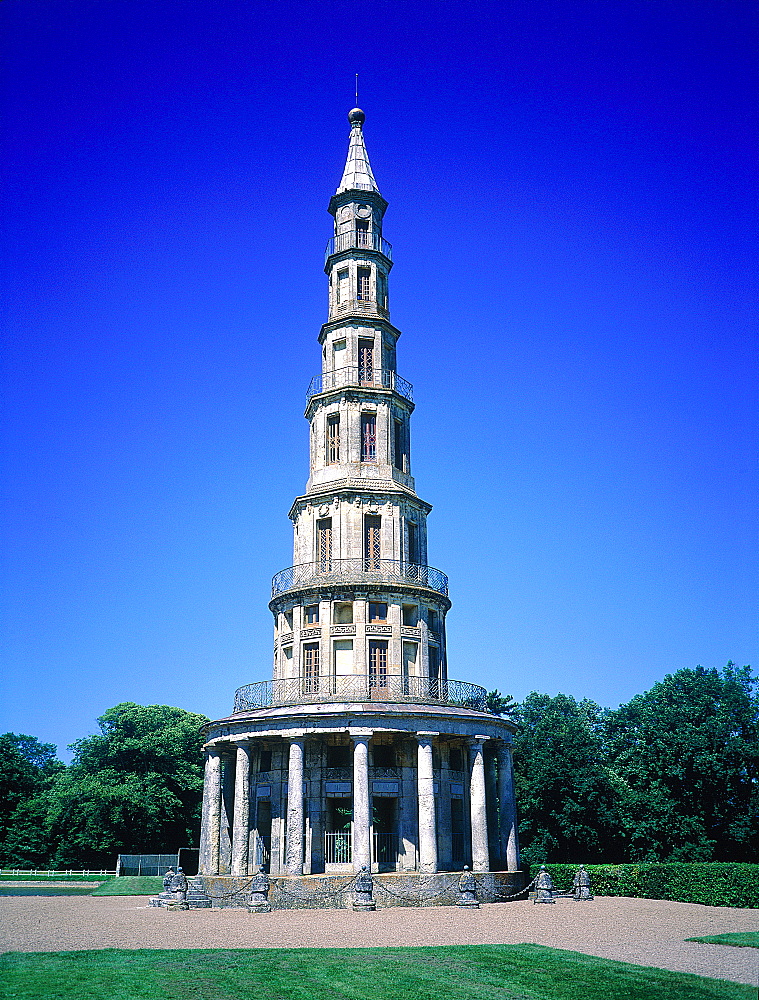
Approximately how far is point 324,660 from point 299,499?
32.7 ft

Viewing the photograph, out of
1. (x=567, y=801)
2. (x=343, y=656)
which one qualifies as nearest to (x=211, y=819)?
(x=343, y=656)

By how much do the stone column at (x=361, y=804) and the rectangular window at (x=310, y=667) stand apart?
5.62 meters

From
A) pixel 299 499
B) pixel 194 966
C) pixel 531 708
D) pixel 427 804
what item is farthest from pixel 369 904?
pixel 531 708

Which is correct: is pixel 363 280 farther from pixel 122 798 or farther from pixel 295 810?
pixel 122 798

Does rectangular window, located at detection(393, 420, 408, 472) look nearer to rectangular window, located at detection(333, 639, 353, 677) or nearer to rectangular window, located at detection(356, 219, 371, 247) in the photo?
rectangular window, located at detection(333, 639, 353, 677)

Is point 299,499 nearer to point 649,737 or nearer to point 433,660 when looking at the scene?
point 433,660

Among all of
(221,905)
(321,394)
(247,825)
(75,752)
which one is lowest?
(221,905)

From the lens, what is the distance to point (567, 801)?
50.6m

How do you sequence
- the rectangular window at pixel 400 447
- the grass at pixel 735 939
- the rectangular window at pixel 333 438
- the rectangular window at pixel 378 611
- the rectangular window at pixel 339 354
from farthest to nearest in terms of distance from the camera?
the rectangular window at pixel 339 354
the rectangular window at pixel 400 447
the rectangular window at pixel 333 438
the rectangular window at pixel 378 611
the grass at pixel 735 939

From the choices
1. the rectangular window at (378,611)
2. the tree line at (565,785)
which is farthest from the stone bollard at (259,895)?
the tree line at (565,785)

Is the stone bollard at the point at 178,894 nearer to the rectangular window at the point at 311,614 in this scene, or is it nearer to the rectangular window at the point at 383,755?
the rectangular window at the point at 383,755

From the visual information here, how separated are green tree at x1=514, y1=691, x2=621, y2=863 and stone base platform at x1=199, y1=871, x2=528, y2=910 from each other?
41.8 feet

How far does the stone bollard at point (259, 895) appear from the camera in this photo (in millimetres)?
34594

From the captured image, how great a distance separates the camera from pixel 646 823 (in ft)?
165
